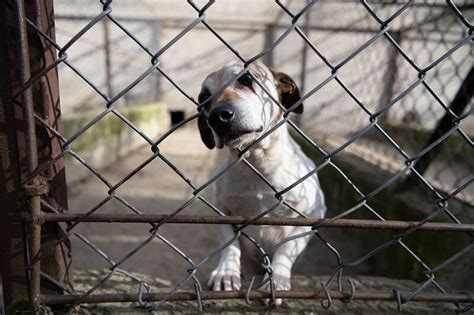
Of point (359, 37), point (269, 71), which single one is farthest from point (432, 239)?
point (359, 37)

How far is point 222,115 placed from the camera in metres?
1.30

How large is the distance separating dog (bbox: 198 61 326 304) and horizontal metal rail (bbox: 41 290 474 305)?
9.4 inches

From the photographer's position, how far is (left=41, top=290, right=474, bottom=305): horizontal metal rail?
1049mm

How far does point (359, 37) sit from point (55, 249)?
19.9 feet

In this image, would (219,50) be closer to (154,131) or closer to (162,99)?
(162,99)

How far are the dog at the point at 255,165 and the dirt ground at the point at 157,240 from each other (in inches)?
16.5

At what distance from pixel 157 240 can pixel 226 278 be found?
5.89 ft

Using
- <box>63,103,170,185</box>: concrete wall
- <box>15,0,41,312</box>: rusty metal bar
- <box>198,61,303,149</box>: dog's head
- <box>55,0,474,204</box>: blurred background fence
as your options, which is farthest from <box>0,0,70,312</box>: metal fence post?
<box>63,103,170,185</box>: concrete wall

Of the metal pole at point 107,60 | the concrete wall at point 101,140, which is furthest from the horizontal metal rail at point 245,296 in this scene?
the metal pole at point 107,60

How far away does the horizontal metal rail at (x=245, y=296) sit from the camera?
41.3 inches

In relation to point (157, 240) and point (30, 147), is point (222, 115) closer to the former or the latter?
point (30, 147)

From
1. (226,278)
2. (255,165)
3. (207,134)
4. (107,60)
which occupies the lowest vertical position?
(226,278)

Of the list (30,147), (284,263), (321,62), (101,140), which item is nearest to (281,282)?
(284,263)

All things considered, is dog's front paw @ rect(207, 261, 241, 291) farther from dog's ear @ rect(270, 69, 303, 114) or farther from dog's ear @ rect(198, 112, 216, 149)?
dog's ear @ rect(270, 69, 303, 114)
